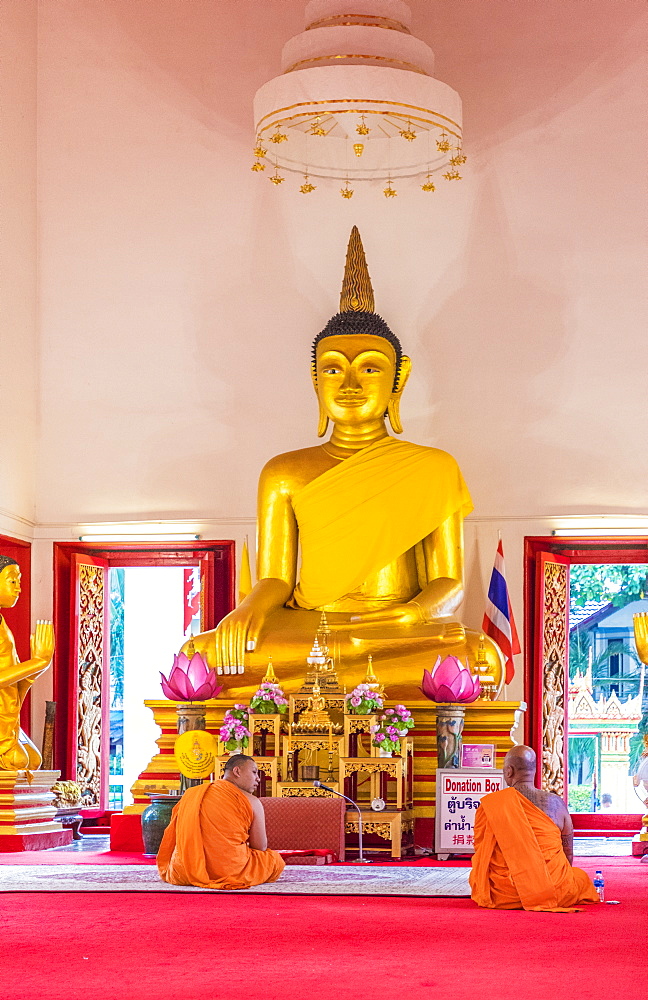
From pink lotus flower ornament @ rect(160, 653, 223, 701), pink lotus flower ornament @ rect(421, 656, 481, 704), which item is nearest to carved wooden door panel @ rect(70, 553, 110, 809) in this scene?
pink lotus flower ornament @ rect(160, 653, 223, 701)

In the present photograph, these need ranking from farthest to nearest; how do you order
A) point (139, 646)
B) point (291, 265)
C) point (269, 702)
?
point (139, 646)
point (291, 265)
point (269, 702)

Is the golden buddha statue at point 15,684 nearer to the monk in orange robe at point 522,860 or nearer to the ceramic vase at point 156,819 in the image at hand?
the ceramic vase at point 156,819

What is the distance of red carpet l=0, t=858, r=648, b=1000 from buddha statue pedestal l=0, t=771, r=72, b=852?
6.85 feet

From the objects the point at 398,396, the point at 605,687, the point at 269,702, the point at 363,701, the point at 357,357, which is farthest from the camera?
the point at 605,687

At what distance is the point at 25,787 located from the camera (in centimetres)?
726

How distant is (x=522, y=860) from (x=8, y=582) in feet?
12.3

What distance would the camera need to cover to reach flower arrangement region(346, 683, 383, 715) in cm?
654

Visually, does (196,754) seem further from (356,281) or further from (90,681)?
(356,281)

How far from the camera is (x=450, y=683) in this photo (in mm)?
6641

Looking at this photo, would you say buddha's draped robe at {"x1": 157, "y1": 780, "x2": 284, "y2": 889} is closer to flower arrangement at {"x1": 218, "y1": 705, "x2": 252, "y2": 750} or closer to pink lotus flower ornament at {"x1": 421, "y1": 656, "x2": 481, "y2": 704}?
flower arrangement at {"x1": 218, "y1": 705, "x2": 252, "y2": 750}

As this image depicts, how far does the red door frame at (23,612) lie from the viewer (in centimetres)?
895

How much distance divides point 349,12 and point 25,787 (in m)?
4.34

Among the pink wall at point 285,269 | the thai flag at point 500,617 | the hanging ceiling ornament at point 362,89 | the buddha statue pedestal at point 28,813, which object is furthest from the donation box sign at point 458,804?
the hanging ceiling ornament at point 362,89

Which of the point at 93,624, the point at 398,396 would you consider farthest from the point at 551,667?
the point at 93,624
